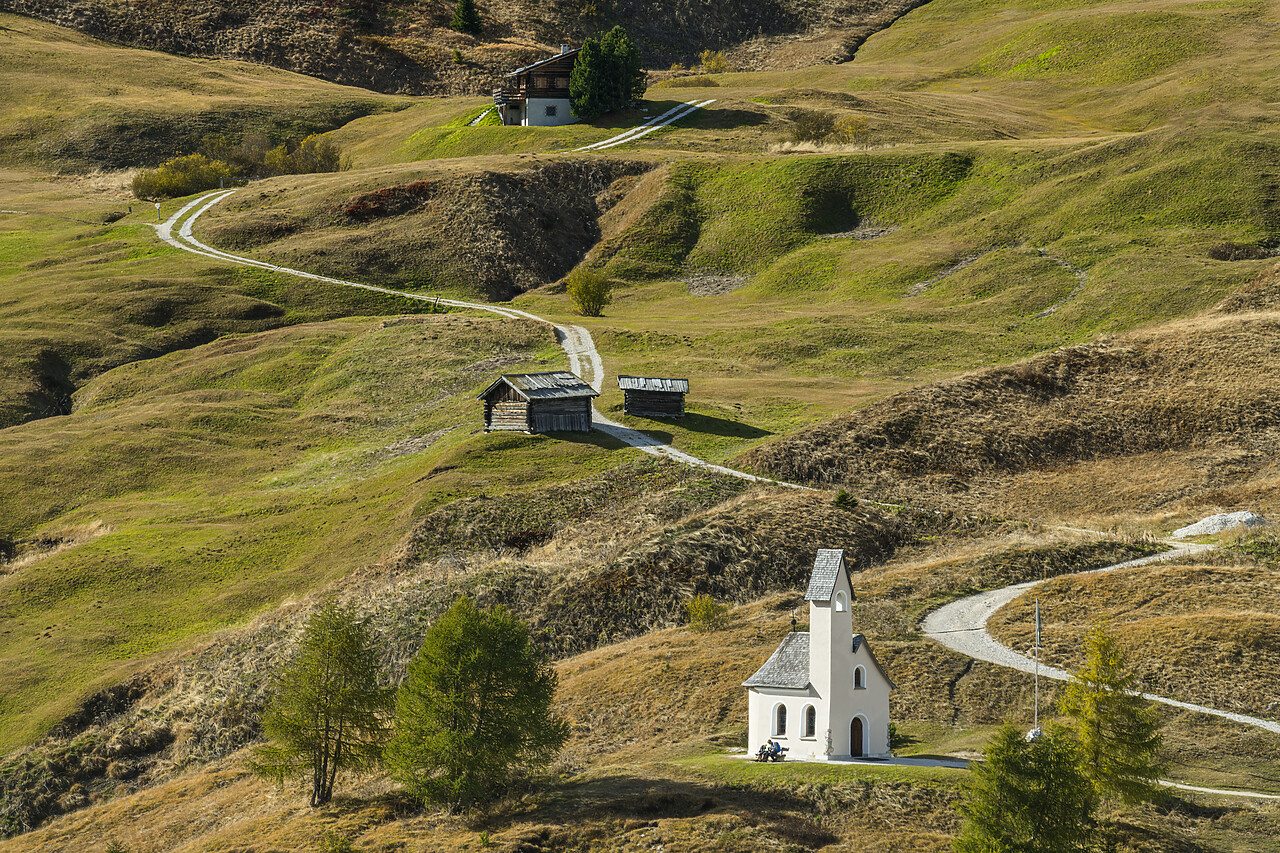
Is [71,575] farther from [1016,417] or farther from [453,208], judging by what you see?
[453,208]

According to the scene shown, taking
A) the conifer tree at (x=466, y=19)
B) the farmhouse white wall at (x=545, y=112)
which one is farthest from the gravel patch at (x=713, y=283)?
the conifer tree at (x=466, y=19)

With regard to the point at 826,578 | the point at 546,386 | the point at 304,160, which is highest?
the point at 304,160

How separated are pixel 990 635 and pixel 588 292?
5724 cm

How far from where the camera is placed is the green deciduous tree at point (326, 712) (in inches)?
1385

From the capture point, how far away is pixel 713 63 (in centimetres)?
17450

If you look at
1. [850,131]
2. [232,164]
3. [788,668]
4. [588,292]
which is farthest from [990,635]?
[232,164]

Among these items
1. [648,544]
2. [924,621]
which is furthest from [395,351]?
[924,621]

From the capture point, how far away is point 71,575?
55.7 metres

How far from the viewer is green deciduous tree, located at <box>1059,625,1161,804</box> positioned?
27.4 meters

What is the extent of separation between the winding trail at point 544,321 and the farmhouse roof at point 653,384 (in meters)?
2.37

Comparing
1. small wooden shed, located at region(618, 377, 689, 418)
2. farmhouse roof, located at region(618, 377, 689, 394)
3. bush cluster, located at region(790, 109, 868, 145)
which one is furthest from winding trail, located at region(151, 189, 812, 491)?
bush cluster, located at region(790, 109, 868, 145)

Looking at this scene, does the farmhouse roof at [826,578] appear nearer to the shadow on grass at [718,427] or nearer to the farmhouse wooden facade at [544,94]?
the shadow on grass at [718,427]

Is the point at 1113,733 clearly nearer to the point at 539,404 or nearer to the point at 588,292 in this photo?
the point at 539,404

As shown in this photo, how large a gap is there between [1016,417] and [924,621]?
2646 cm
